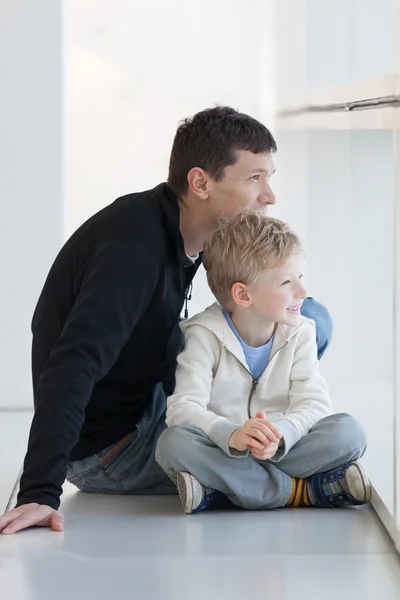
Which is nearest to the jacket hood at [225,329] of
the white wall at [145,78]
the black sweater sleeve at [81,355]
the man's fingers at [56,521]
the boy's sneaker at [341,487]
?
the black sweater sleeve at [81,355]

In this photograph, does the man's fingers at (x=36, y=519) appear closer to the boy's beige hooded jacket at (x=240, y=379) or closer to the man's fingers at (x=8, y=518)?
the man's fingers at (x=8, y=518)

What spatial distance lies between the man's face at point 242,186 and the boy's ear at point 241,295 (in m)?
0.20

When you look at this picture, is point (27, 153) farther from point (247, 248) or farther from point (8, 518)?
point (8, 518)

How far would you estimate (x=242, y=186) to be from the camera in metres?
2.21

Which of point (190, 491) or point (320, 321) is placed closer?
point (190, 491)

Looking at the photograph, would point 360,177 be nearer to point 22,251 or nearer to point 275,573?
point 275,573

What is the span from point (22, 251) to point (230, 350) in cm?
149

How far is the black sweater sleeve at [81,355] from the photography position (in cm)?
181

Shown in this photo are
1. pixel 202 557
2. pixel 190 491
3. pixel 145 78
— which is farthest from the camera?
pixel 145 78

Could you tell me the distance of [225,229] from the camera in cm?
209

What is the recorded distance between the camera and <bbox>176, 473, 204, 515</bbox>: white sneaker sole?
197 cm

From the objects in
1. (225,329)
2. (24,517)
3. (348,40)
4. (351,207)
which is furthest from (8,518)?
(348,40)

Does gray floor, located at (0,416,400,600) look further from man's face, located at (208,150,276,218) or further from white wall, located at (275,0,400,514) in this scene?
man's face, located at (208,150,276,218)

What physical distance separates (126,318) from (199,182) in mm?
418
